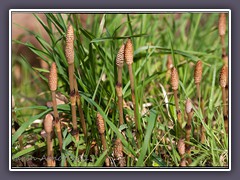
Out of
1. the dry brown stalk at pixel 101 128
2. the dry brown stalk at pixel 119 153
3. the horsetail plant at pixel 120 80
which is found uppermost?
the horsetail plant at pixel 120 80

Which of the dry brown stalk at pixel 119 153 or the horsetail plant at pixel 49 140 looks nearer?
the horsetail plant at pixel 49 140

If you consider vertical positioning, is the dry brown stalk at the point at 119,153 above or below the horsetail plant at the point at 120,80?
below

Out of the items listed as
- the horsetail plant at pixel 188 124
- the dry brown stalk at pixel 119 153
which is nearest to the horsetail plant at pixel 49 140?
the dry brown stalk at pixel 119 153

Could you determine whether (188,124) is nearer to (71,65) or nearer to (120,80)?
(120,80)

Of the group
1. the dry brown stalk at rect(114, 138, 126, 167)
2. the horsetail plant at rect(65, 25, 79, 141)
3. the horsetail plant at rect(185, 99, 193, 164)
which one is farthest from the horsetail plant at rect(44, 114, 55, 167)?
the horsetail plant at rect(185, 99, 193, 164)

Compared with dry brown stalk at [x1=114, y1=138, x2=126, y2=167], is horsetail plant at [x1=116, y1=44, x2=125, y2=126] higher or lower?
higher

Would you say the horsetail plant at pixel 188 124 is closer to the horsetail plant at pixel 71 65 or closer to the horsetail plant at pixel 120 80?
the horsetail plant at pixel 120 80

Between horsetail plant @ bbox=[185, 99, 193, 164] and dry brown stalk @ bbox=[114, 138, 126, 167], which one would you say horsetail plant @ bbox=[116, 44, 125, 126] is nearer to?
dry brown stalk @ bbox=[114, 138, 126, 167]

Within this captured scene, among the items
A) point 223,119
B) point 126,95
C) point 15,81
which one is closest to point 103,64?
point 126,95
